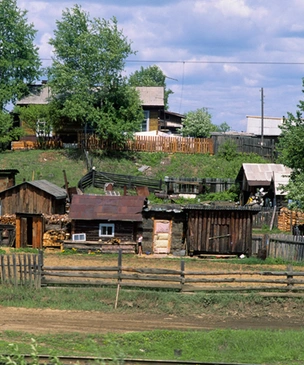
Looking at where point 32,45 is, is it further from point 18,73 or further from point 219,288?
point 219,288

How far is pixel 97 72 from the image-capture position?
58.3 metres

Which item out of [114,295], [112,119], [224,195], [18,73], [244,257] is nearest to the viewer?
[114,295]

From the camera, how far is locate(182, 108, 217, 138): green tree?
67438 mm

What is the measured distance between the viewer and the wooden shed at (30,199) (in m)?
36.8

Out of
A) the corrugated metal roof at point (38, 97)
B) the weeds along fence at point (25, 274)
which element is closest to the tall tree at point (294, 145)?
the weeds along fence at point (25, 274)

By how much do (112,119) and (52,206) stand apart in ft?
71.4

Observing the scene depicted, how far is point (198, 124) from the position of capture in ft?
221

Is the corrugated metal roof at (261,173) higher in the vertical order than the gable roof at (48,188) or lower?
higher

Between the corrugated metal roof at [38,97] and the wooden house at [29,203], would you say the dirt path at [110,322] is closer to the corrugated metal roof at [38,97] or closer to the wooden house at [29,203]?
the wooden house at [29,203]

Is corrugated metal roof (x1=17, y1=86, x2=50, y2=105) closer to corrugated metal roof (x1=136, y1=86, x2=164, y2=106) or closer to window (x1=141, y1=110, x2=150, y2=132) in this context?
corrugated metal roof (x1=136, y1=86, x2=164, y2=106)

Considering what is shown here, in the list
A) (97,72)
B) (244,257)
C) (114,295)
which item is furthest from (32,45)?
(114,295)

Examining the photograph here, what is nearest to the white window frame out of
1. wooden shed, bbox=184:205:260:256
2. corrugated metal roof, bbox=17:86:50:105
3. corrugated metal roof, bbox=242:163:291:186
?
wooden shed, bbox=184:205:260:256

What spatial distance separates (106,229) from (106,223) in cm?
34

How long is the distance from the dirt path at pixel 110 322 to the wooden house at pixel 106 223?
1333 cm
